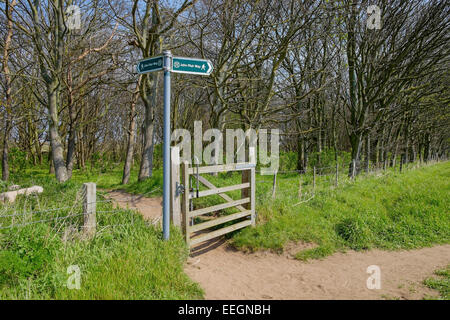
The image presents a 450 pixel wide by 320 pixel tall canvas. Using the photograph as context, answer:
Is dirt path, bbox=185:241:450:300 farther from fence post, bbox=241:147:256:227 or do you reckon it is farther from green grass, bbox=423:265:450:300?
fence post, bbox=241:147:256:227

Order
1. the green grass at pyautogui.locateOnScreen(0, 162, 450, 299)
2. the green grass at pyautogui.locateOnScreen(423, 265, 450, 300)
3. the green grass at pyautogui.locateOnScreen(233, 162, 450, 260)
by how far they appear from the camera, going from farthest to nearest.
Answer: the green grass at pyautogui.locateOnScreen(233, 162, 450, 260) → the green grass at pyautogui.locateOnScreen(423, 265, 450, 300) → the green grass at pyautogui.locateOnScreen(0, 162, 450, 299)

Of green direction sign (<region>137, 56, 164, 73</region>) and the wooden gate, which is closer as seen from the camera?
green direction sign (<region>137, 56, 164, 73</region>)

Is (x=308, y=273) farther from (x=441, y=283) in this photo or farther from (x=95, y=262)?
(x=95, y=262)

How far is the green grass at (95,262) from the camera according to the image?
332 centimetres

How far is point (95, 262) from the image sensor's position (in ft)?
12.8

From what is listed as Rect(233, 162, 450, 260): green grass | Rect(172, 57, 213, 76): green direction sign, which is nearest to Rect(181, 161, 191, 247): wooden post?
Rect(233, 162, 450, 260): green grass

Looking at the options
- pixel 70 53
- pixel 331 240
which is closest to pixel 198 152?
pixel 70 53

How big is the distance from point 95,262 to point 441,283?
4901mm

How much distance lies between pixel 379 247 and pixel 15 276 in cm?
625

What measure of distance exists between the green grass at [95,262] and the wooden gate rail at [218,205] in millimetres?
570

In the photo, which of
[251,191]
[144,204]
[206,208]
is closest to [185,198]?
[206,208]

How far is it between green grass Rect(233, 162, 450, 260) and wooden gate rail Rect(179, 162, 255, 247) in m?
0.39

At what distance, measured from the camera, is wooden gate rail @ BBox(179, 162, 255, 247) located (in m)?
5.33
